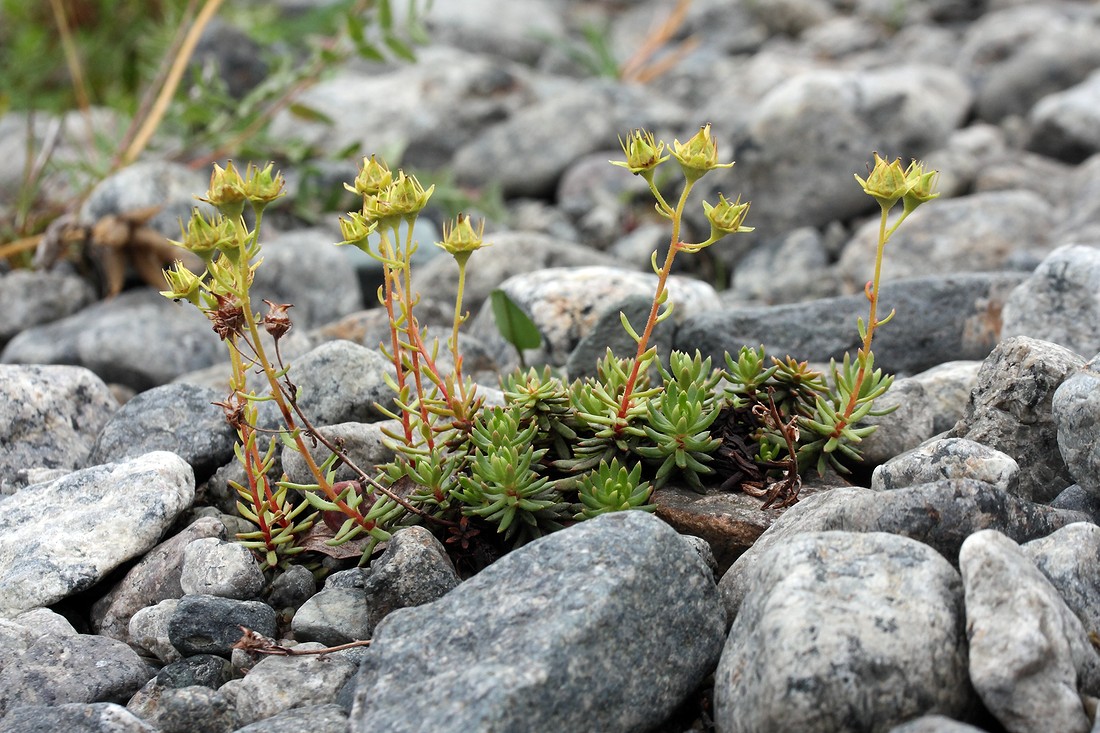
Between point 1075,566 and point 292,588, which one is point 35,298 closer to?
point 292,588

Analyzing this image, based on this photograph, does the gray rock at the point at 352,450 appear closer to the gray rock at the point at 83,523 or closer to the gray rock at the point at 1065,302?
the gray rock at the point at 83,523

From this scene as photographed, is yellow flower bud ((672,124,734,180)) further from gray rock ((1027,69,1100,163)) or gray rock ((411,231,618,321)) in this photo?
gray rock ((1027,69,1100,163))

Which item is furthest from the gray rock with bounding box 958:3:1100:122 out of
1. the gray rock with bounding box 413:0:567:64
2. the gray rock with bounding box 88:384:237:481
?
the gray rock with bounding box 88:384:237:481

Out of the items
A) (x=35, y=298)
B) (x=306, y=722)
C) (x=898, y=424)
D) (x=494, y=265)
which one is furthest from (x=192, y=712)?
(x=35, y=298)

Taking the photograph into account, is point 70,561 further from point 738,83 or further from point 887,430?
point 738,83

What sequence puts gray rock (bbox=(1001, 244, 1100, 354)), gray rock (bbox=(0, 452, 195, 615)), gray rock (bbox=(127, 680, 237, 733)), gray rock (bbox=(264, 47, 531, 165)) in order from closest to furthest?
gray rock (bbox=(127, 680, 237, 733)) < gray rock (bbox=(0, 452, 195, 615)) < gray rock (bbox=(1001, 244, 1100, 354)) < gray rock (bbox=(264, 47, 531, 165))
